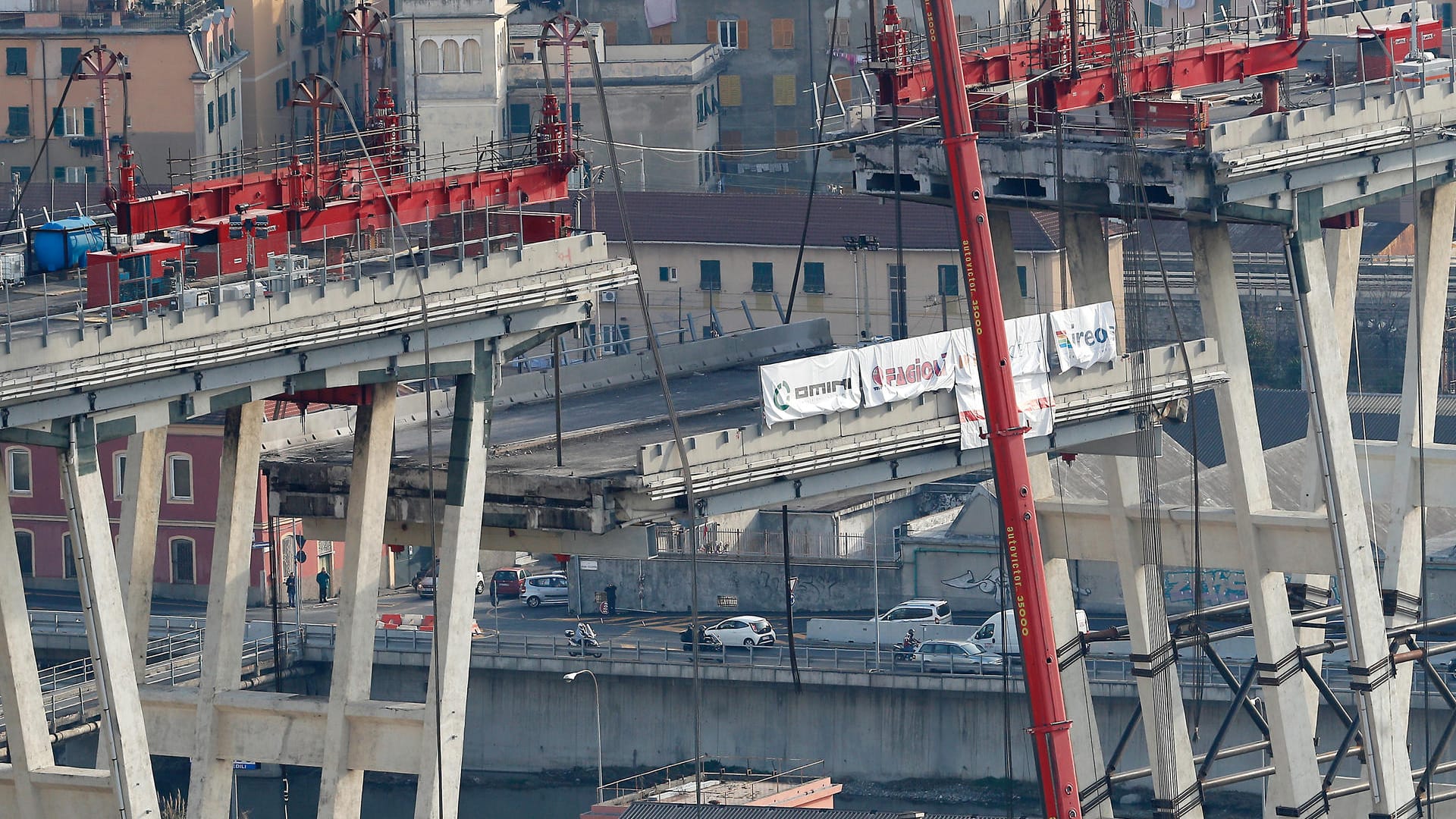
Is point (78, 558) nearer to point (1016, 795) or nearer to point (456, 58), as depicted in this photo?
point (1016, 795)

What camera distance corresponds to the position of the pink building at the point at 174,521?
98.7 metres

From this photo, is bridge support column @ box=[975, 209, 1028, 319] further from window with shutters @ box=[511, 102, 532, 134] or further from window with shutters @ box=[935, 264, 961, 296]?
window with shutters @ box=[511, 102, 532, 134]

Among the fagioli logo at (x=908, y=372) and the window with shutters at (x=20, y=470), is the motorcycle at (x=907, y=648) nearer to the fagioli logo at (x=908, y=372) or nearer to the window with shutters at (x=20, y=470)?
the window with shutters at (x=20, y=470)

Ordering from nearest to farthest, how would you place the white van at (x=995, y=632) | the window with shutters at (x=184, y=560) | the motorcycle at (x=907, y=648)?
1. the white van at (x=995, y=632)
2. the motorcycle at (x=907, y=648)
3. the window with shutters at (x=184, y=560)

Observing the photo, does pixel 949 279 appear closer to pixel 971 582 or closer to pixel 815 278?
pixel 815 278

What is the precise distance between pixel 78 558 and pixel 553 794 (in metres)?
48.4

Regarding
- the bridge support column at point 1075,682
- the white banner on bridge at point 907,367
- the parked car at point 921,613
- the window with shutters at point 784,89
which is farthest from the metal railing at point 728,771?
the window with shutters at point 784,89

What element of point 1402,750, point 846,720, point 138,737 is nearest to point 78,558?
point 138,737

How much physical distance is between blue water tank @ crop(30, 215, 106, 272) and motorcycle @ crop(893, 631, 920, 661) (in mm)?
46016

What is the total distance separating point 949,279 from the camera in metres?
114

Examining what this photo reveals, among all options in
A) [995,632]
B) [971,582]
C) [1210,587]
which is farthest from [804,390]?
[971,582]

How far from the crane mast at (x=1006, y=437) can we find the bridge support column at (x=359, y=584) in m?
11.4

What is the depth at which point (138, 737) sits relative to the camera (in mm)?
44312

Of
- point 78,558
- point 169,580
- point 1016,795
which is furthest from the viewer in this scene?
point 169,580
